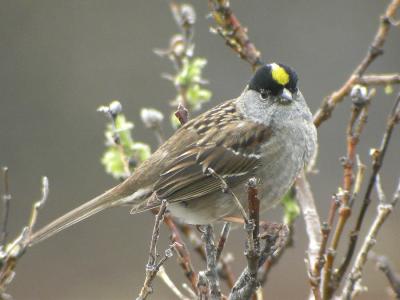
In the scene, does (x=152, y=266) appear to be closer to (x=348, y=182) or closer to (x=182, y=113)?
(x=348, y=182)

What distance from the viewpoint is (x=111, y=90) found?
11.3 m

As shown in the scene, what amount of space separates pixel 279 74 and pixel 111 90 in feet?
24.4

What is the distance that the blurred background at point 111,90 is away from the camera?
1021 centimetres

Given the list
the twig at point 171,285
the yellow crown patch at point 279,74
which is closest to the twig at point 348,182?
the twig at point 171,285

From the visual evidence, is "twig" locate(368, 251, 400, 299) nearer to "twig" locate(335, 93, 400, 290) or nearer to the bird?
"twig" locate(335, 93, 400, 290)

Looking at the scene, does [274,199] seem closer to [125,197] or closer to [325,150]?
[125,197]

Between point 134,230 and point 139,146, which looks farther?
point 134,230

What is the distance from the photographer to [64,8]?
38.8ft

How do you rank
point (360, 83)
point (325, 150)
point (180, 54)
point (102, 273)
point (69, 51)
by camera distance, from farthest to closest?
point (69, 51)
point (325, 150)
point (102, 273)
point (180, 54)
point (360, 83)

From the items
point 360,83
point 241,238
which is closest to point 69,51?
point 241,238

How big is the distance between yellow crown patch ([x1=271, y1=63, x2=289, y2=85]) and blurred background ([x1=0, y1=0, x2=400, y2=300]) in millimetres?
5777

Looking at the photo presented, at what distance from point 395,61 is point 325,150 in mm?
1551

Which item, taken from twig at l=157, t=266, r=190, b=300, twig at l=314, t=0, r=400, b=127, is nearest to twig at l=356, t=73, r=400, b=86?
twig at l=314, t=0, r=400, b=127

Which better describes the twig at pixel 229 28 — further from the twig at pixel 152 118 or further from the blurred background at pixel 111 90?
the blurred background at pixel 111 90
